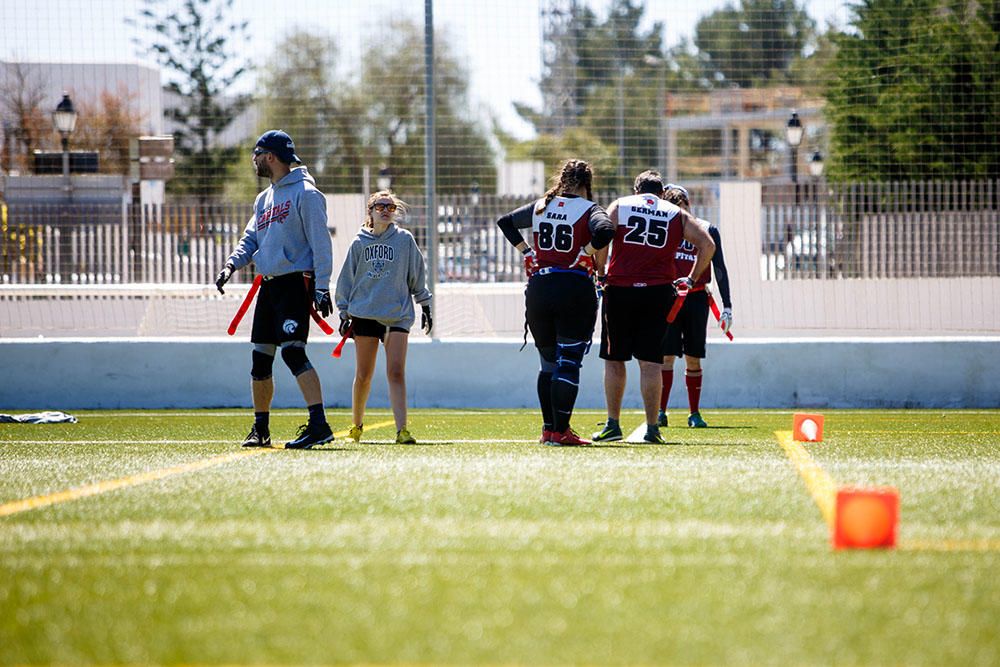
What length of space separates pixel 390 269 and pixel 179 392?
5.66 m

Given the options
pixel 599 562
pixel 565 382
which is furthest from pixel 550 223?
pixel 599 562

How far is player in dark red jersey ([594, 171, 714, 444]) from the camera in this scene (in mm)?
9336

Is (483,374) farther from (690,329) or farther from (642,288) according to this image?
(642,288)

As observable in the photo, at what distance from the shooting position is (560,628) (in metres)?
3.52

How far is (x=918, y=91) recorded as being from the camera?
1866 centimetres

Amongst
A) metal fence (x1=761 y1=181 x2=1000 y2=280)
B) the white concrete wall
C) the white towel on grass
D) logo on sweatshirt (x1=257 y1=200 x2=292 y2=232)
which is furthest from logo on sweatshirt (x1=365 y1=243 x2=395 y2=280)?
metal fence (x1=761 y1=181 x2=1000 y2=280)

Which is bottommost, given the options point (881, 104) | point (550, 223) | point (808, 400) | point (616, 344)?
point (808, 400)

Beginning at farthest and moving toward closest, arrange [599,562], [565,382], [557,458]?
1. [565,382]
2. [557,458]
3. [599,562]

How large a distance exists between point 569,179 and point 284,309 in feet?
6.27

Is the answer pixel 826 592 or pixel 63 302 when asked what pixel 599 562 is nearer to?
pixel 826 592

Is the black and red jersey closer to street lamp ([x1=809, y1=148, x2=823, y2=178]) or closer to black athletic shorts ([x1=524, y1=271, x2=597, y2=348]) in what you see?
black athletic shorts ([x1=524, y1=271, x2=597, y2=348])

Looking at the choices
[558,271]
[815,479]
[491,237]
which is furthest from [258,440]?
[491,237]

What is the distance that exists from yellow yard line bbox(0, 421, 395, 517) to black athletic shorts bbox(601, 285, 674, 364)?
2.52 metres

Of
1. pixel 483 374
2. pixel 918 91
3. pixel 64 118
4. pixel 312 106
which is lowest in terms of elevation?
pixel 483 374
